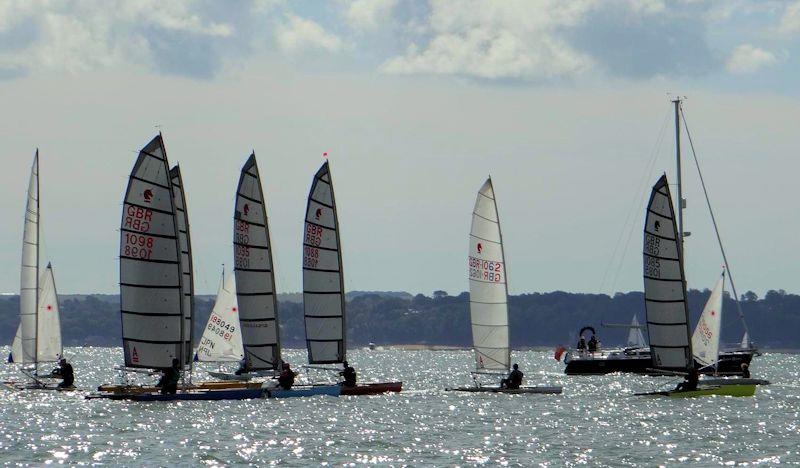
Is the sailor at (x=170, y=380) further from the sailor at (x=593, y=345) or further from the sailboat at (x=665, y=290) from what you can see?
the sailor at (x=593, y=345)

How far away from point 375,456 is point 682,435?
9400 millimetres

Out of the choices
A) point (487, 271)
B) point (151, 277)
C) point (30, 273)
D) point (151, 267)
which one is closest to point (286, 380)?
point (151, 277)

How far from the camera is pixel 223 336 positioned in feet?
211

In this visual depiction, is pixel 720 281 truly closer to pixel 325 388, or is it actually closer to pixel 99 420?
pixel 325 388

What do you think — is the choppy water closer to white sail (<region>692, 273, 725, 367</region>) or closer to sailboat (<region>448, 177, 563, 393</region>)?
sailboat (<region>448, 177, 563, 393</region>)

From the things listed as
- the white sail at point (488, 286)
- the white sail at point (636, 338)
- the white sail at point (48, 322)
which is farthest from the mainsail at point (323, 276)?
the white sail at point (636, 338)

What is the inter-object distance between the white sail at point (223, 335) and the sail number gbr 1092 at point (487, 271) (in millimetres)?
11723

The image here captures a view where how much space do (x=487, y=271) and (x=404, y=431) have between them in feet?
54.0

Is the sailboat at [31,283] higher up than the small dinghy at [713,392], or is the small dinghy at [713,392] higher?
the sailboat at [31,283]

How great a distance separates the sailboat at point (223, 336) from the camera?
63.9 m

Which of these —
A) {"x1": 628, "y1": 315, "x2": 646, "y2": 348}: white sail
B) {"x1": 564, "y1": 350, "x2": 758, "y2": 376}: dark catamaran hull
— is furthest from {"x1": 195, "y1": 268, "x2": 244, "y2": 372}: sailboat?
{"x1": 628, "y1": 315, "x2": 646, "y2": 348}: white sail

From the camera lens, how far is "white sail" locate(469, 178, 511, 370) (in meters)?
55.6

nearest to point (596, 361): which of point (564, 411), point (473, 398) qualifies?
point (473, 398)

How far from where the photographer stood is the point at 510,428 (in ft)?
136
